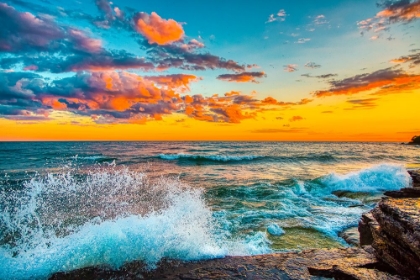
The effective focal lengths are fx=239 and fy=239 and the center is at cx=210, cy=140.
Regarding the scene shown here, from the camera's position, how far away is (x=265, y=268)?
16.9ft

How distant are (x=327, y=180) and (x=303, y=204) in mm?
6618

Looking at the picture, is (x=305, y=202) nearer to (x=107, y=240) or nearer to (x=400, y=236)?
(x=400, y=236)

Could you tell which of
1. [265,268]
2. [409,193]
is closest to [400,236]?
[265,268]

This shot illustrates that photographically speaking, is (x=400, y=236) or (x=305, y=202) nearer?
(x=400, y=236)

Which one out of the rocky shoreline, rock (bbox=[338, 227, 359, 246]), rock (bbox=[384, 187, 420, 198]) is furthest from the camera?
rock (bbox=[338, 227, 359, 246])

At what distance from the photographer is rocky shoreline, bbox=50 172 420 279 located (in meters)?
3.92

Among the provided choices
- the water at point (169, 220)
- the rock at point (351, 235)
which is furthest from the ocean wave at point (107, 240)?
the rock at point (351, 235)

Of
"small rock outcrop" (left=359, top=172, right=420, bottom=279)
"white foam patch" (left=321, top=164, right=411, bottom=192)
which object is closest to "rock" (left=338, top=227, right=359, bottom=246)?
"small rock outcrop" (left=359, top=172, right=420, bottom=279)

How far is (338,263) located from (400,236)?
1.38 meters

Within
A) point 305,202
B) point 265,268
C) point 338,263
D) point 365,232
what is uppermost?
point 338,263

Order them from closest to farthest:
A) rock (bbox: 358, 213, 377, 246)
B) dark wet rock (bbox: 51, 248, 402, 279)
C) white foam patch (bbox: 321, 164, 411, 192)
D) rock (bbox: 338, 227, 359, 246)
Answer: dark wet rock (bbox: 51, 248, 402, 279) → rock (bbox: 358, 213, 377, 246) → rock (bbox: 338, 227, 359, 246) → white foam patch (bbox: 321, 164, 411, 192)

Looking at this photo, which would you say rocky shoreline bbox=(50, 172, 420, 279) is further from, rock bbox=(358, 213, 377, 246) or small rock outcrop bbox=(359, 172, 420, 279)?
rock bbox=(358, 213, 377, 246)

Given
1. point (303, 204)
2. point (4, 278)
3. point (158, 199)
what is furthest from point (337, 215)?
point (4, 278)

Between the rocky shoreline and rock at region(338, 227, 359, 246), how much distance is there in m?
1.69
